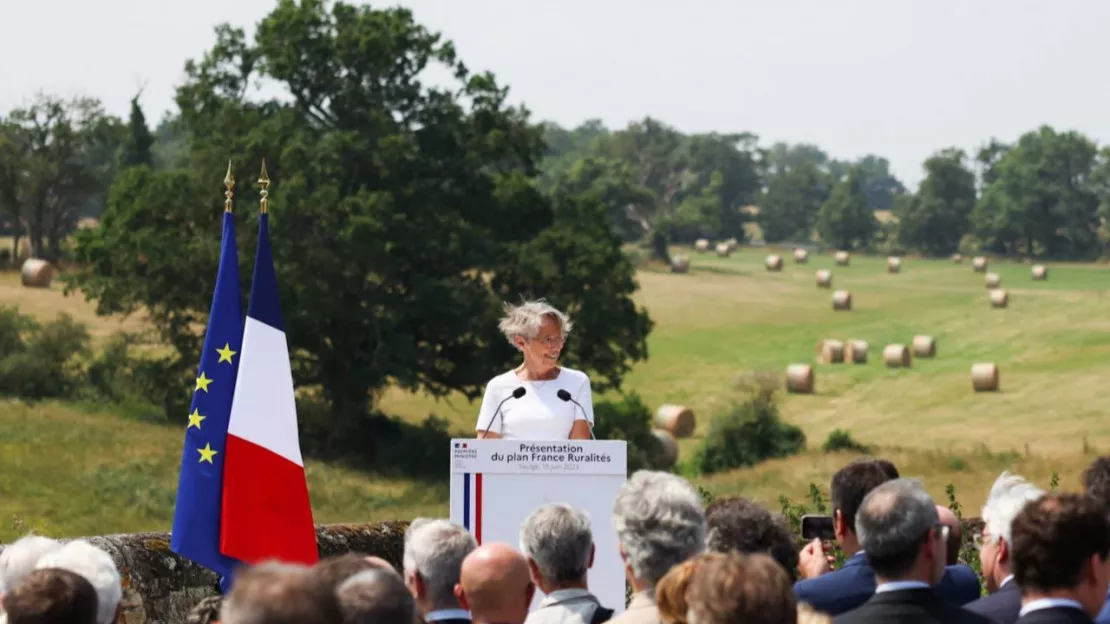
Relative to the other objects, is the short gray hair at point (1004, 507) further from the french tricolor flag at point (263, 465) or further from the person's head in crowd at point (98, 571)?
the french tricolor flag at point (263, 465)

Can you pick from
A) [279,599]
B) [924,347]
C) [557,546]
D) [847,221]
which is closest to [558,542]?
[557,546]

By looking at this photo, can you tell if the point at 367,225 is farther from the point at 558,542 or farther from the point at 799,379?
the point at 558,542

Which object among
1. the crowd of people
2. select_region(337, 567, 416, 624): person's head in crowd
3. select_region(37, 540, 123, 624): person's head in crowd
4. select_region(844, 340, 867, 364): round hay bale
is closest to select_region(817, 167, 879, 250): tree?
select_region(844, 340, 867, 364): round hay bale

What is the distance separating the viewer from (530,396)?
28.3 ft

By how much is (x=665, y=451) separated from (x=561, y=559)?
35.8m

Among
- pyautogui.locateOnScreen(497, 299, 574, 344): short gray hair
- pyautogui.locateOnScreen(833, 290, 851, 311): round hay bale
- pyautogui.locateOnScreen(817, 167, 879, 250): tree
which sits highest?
pyautogui.locateOnScreen(497, 299, 574, 344): short gray hair

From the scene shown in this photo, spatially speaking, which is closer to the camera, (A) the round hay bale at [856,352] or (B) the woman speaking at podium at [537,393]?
(B) the woman speaking at podium at [537,393]

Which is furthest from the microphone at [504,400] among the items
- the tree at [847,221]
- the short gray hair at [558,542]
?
the tree at [847,221]

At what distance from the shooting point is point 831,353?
56.5 metres

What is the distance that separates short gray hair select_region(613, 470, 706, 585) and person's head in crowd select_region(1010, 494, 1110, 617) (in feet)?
3.04

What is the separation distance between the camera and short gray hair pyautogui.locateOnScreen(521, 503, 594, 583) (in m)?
5.51

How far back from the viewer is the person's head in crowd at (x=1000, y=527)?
582 cm

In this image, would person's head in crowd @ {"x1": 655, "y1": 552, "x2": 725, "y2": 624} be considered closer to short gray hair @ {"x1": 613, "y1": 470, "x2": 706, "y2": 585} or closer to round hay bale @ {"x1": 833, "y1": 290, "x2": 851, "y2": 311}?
short gray hair @ {"x1": 613, "y1": 470, "x2": 706, "y2": 585}

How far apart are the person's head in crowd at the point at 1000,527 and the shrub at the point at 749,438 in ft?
112
